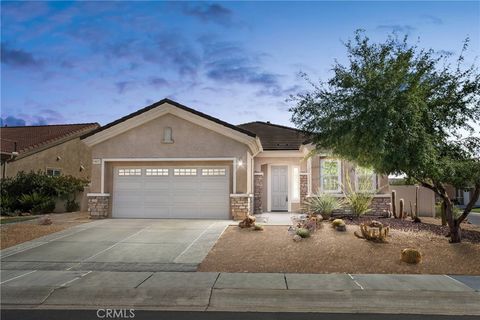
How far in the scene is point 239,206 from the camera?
16906 mm

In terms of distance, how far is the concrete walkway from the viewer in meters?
7.29

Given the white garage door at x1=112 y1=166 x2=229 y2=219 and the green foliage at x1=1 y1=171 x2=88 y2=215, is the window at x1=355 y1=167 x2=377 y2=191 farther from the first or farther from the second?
the green foliage at x1=1 y1=171 x2=88 y2=215

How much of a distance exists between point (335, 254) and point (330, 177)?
8.62m

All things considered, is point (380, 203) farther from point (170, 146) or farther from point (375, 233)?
point (170, 146)

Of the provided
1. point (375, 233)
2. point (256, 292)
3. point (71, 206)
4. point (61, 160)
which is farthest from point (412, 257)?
point (61, 160)

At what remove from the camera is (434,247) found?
1178 centimetres

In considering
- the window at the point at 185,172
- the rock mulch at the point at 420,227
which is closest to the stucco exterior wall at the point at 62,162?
the window at the point at 185,172

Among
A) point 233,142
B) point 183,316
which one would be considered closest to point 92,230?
point 233,142

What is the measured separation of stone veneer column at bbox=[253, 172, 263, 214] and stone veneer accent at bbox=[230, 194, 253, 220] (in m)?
3.38

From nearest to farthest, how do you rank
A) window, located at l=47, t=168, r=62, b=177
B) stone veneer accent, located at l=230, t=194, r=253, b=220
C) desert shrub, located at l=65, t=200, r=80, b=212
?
stone veneer accent, located at l=230, t=194, r=253, b=220
desert shrub, located at l=65, t=200, r=80, b=212
window, located at l=47, t=168, r=62, b=177

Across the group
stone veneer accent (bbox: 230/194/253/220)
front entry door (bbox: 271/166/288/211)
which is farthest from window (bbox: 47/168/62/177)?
stone veneer accent (bbox: 230/194/253/220)

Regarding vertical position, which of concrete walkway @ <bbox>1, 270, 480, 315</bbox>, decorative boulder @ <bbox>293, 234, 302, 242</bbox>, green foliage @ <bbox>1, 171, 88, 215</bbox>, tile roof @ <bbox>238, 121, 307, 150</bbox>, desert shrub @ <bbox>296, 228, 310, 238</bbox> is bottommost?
concrete walkway @ <bbox>1, 270, 480, 315</bbox>

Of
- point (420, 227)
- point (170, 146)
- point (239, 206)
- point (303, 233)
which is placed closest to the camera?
point (303, 233)

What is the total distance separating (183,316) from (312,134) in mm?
8395
